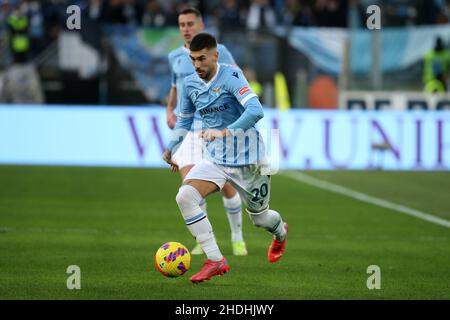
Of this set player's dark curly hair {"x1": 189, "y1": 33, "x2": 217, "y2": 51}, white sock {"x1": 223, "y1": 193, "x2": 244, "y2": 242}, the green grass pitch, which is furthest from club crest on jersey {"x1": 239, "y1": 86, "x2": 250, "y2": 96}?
white sock {"x1": 223, "y1": 193, "x2": 244, "y2": 242}

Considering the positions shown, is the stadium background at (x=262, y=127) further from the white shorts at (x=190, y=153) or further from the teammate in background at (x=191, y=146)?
the white shorts at (x=190, y=153)

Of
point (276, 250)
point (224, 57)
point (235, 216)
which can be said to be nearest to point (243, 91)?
point (224, 57)

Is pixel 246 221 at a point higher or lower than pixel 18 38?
lower

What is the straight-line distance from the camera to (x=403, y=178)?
20.3 metres

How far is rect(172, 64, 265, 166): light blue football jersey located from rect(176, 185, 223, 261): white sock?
455 millimetres

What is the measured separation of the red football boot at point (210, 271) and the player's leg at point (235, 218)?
6.51 feet

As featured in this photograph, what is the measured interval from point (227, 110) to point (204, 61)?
20.7 inches

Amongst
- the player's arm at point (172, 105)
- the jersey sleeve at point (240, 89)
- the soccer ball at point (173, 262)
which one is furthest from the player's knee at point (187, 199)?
the player's arm at point (172, 105)

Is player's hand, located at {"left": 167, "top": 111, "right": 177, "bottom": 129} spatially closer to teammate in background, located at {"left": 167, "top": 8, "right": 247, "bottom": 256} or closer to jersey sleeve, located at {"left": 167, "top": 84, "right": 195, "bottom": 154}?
teammate in background, located at {"left": 167, "top": 8, "right": 247, "bottom": 256}

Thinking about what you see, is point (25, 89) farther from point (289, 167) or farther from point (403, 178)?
point (403, 178)

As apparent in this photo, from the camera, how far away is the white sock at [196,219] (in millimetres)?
8863
